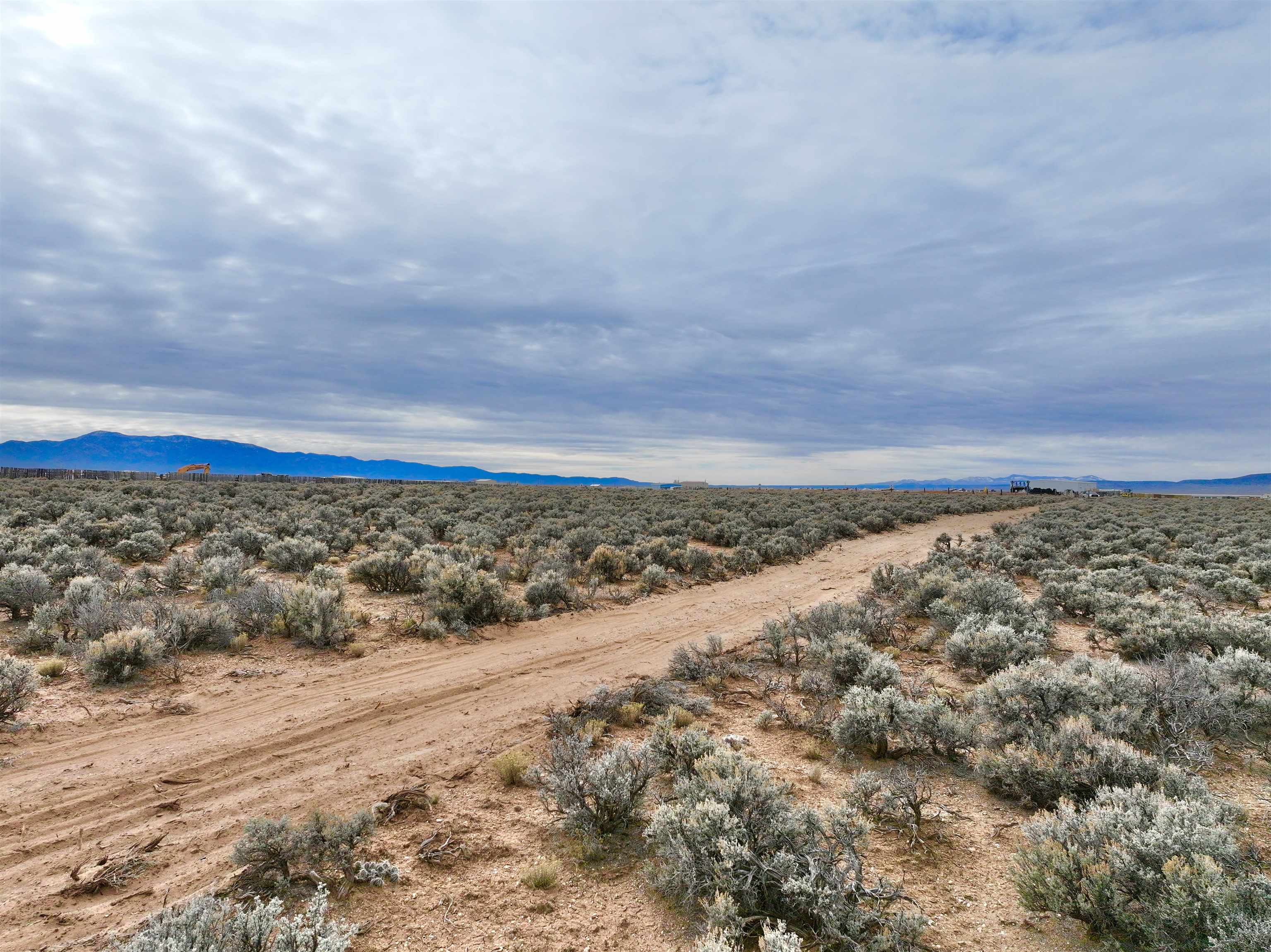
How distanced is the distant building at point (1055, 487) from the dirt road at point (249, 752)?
94.9m

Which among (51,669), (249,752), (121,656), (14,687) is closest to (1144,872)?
(249,752)

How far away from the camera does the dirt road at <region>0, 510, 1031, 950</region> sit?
14.8 ft

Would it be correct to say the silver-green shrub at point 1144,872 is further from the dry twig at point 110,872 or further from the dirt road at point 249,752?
the dry twig at point 110,872

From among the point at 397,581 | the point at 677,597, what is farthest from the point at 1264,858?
the point at 397,581

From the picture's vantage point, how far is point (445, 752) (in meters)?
6.69

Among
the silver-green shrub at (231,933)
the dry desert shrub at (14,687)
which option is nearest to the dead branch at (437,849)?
the silver-green shrub at (231,933)

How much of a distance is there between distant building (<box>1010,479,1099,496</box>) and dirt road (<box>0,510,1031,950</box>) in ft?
311

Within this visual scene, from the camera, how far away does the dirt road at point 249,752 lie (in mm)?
4504

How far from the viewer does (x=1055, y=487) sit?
4050 inches

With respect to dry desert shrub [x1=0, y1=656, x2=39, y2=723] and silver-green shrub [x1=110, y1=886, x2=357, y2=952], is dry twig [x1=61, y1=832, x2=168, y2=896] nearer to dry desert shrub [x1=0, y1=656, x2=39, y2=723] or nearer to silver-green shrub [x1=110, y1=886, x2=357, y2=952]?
silver-green shrub [x1=110, y1=886, x2=357, y2=952]

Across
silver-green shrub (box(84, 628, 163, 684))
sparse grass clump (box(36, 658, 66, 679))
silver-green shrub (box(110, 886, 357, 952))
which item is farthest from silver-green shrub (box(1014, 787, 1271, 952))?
sparse grass clump (box(36, 658, 66, 679))

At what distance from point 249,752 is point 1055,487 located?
4860 inches

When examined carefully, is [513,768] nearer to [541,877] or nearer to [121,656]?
[541,877]

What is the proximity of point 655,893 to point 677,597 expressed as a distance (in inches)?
415
